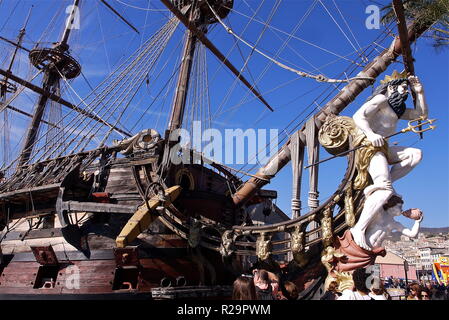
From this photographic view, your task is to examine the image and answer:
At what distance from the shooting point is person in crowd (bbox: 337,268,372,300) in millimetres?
4832

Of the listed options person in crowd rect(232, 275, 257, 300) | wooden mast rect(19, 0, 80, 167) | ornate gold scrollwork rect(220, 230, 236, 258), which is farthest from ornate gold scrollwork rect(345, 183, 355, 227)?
wooden mast rect(19, 0, 80, 167)

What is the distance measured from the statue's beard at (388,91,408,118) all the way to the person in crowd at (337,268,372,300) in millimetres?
2501

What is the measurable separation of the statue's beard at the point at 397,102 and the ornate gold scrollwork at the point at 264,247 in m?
3.01

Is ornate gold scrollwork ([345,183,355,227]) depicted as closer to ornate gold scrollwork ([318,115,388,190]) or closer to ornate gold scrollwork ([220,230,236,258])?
ornate gold scrollwork ([318,115,388,190])

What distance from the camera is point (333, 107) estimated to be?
7.14 meters

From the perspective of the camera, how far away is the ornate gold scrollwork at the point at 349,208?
544 cm

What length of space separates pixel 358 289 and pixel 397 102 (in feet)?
9.43

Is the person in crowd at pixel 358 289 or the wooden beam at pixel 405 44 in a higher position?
Answer: the wooden beam at pixel 405 44

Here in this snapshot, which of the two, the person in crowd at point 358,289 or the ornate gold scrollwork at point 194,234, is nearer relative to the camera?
the person in crowd at point 358,289

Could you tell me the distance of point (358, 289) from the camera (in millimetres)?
5047

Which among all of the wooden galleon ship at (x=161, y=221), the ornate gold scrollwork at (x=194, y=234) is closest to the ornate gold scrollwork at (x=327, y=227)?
the wooden galleon ship at (x=161, y=221)

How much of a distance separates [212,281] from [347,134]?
14.2ft

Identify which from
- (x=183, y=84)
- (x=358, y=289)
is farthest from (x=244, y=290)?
(x=183, y=84)

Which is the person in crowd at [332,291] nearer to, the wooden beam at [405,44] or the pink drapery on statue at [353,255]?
the pink drapery on statue at [353,255]
